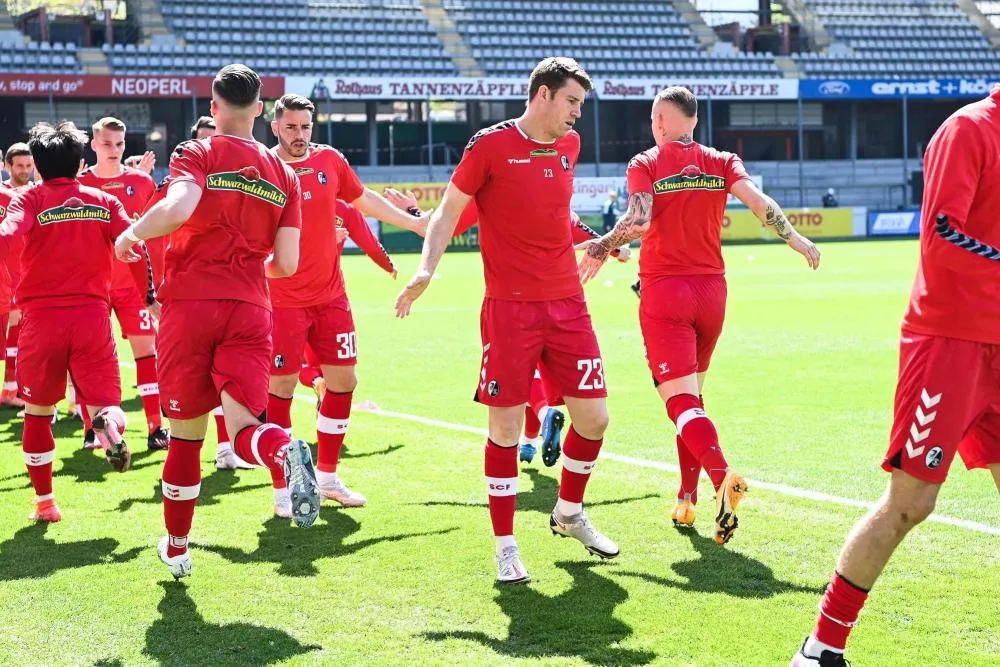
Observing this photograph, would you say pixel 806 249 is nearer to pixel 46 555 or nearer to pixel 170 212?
pixel 170 212

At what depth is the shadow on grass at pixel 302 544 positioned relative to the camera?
18.8 ft

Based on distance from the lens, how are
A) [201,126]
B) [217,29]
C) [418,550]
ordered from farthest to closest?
[217,29], [201,126], [418,550]

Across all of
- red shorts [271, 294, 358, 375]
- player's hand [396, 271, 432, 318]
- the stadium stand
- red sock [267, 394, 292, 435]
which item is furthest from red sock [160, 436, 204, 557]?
the stadium stand

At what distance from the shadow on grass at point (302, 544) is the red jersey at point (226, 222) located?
133 cm

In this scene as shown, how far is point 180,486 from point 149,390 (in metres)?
3.93

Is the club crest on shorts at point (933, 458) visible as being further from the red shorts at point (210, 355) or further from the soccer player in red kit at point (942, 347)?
the red shorts at point (210, 355)

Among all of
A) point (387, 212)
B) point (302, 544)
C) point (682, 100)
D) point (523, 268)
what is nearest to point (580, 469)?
point (523, 268)

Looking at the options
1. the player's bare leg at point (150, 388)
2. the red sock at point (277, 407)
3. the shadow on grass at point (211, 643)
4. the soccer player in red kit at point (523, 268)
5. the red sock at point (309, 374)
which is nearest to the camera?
the shadow on grass at point (211, 643)

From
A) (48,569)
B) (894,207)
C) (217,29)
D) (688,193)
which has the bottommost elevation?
(894,207)

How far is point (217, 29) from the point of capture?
42938 mm

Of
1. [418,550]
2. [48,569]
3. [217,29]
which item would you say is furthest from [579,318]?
[217,29]

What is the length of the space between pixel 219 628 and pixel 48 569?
4.59 ft

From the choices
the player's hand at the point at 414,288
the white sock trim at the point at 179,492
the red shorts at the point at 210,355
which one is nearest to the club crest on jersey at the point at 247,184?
the red shorts at the point at 210,355

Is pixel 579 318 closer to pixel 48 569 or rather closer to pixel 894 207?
pixel 48 569
